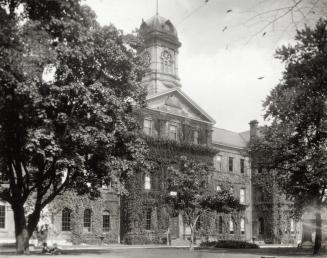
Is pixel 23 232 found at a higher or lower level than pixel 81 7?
lower

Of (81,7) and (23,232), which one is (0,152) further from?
(81,7)

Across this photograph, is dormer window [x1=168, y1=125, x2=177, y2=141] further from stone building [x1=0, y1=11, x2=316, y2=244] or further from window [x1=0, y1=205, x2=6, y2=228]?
window [x1=0, y1=205, x2=6, y2=228]

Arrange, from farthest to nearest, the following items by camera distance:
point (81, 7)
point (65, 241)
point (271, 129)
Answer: point (65, 241)
point (271, 129)
point (81, 7)

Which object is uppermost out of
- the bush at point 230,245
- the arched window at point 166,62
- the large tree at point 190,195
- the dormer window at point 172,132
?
the arched window at point 166,62

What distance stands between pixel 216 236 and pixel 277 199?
1135 centimetres

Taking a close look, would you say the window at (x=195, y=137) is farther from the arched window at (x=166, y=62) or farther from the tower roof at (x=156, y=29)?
the tower roof at (x=156, y=29)

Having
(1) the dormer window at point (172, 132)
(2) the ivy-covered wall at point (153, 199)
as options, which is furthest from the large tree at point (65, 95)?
(1) the dormer window at point (172, 132)

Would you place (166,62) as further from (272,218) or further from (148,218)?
(272,218)

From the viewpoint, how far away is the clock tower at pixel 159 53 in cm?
5069

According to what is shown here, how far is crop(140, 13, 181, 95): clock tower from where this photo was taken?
50.7 meters

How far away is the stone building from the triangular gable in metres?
0.10

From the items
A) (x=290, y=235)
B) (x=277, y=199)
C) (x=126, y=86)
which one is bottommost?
(x=290, y=235)

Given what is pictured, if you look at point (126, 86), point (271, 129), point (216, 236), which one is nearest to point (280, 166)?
point (271, 129)

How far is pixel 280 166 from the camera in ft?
94.9
